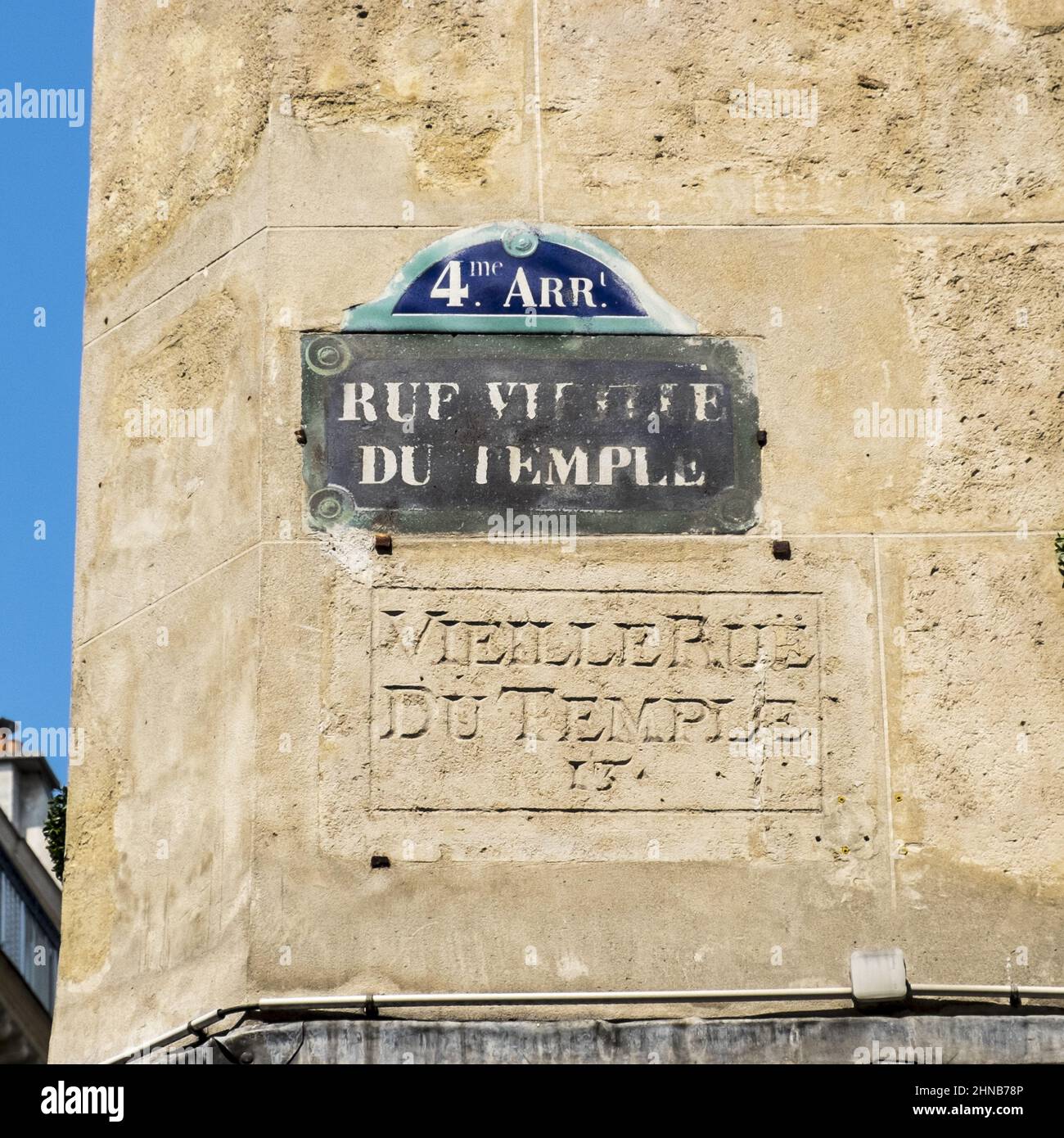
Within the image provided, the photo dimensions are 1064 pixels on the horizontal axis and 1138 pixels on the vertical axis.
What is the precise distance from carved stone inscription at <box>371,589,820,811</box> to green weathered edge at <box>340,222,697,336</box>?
1.12m

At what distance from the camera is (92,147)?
517 inches

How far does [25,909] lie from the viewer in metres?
23.7

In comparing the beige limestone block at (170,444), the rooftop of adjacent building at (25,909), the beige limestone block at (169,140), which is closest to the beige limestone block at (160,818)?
the beige limestone block at (170,444)

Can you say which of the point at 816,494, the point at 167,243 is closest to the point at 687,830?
the point at 816,494

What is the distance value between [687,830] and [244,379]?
2.62 meters

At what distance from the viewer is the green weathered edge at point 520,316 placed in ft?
38.6

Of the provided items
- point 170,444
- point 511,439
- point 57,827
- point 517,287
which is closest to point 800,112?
point 517,287

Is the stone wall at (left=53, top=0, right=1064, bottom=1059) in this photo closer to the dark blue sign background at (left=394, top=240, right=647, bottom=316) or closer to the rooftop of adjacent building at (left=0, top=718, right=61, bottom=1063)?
the dark blue sign background at (left=394, top=240, right=647, bottom=316)

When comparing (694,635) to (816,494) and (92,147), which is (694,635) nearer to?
(816,494)

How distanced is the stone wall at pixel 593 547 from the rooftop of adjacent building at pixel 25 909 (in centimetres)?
1057

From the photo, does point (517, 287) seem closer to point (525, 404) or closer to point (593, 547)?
point (525, 404)

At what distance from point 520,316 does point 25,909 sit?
Answer: 43.3 feet

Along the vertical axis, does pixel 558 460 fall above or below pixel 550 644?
above
